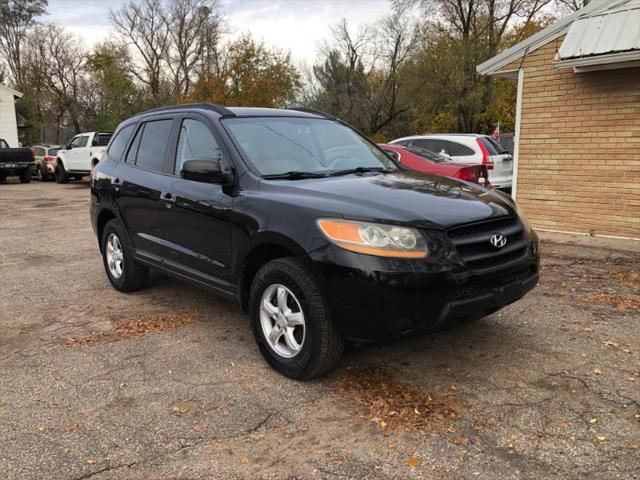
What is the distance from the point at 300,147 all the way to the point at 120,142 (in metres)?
2.39

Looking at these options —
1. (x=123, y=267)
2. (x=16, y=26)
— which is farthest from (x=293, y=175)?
(x=16, y=26)

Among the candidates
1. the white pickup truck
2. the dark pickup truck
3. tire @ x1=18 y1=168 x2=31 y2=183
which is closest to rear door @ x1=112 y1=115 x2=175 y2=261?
the white pickup truck

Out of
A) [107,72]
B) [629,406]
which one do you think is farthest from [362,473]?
[107,72]

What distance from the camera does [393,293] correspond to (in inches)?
120

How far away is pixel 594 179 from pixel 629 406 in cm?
614

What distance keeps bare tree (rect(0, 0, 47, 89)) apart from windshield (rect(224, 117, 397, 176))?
1752 inches

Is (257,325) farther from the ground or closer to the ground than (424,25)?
closer to the ground

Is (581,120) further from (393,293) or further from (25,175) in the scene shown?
(25,175)

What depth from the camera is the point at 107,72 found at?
140 ft

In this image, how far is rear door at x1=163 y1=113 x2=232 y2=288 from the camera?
4012mm

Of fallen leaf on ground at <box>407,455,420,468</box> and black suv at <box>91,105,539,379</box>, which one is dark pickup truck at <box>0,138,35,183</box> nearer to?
black suv at <box>91,105,539,379</box>

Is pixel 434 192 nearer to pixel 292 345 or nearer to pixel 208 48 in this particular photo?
pixel 292 345

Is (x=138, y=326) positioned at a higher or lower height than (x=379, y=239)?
lower

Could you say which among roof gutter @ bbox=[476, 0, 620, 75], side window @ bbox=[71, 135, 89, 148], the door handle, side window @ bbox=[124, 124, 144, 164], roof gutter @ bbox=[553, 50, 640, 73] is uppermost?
roof gutter @ bbox=[476, 0, 620, 75]
